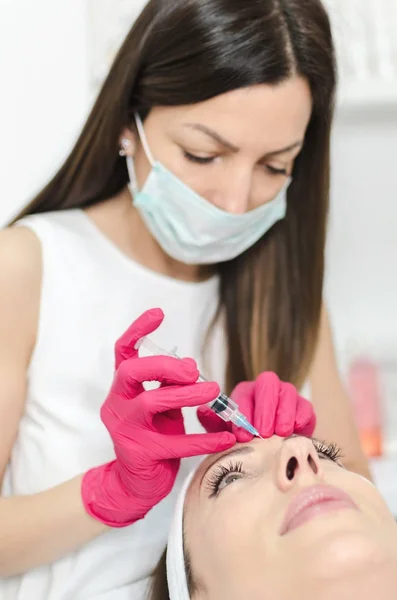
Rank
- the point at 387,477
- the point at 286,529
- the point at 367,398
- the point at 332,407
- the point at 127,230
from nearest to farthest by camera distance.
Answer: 1. the point at 286,529
2. the point at 127,230
3. the point at 332,407
4. the point at 387,477
5. the point at 367,398

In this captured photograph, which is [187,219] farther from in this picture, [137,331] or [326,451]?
[326,451]

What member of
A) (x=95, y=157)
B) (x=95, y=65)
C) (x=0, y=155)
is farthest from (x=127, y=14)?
(x=95, y=157)

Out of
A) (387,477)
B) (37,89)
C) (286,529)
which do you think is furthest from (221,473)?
(37,89)

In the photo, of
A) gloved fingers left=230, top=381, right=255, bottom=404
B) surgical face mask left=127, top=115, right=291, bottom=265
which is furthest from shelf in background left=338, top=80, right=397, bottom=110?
gloved fingers left=230, top=381, right=255, bottom=404

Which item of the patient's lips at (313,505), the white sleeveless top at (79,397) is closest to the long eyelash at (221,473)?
the patient's lips at (313,505)

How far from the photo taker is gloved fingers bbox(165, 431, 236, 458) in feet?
2.82

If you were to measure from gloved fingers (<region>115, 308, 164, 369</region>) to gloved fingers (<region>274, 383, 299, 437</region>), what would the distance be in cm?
23

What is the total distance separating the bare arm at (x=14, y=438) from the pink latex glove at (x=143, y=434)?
5 cm

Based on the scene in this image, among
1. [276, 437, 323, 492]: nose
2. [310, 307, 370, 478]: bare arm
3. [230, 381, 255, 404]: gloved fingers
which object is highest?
[276, 437, 323, 492]: nose

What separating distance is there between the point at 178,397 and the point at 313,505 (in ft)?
0.68

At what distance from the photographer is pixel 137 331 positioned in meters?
0.88

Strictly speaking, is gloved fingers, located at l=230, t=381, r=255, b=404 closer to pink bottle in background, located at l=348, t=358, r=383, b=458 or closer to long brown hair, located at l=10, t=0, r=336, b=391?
long brown hair, located at l=10, t=0, r=336, b=391

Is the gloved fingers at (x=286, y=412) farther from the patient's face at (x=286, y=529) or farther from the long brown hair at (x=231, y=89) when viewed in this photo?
the long brown hair at (x=231, y=89)

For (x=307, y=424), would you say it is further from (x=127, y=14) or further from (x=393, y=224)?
(x=127, y=14)
